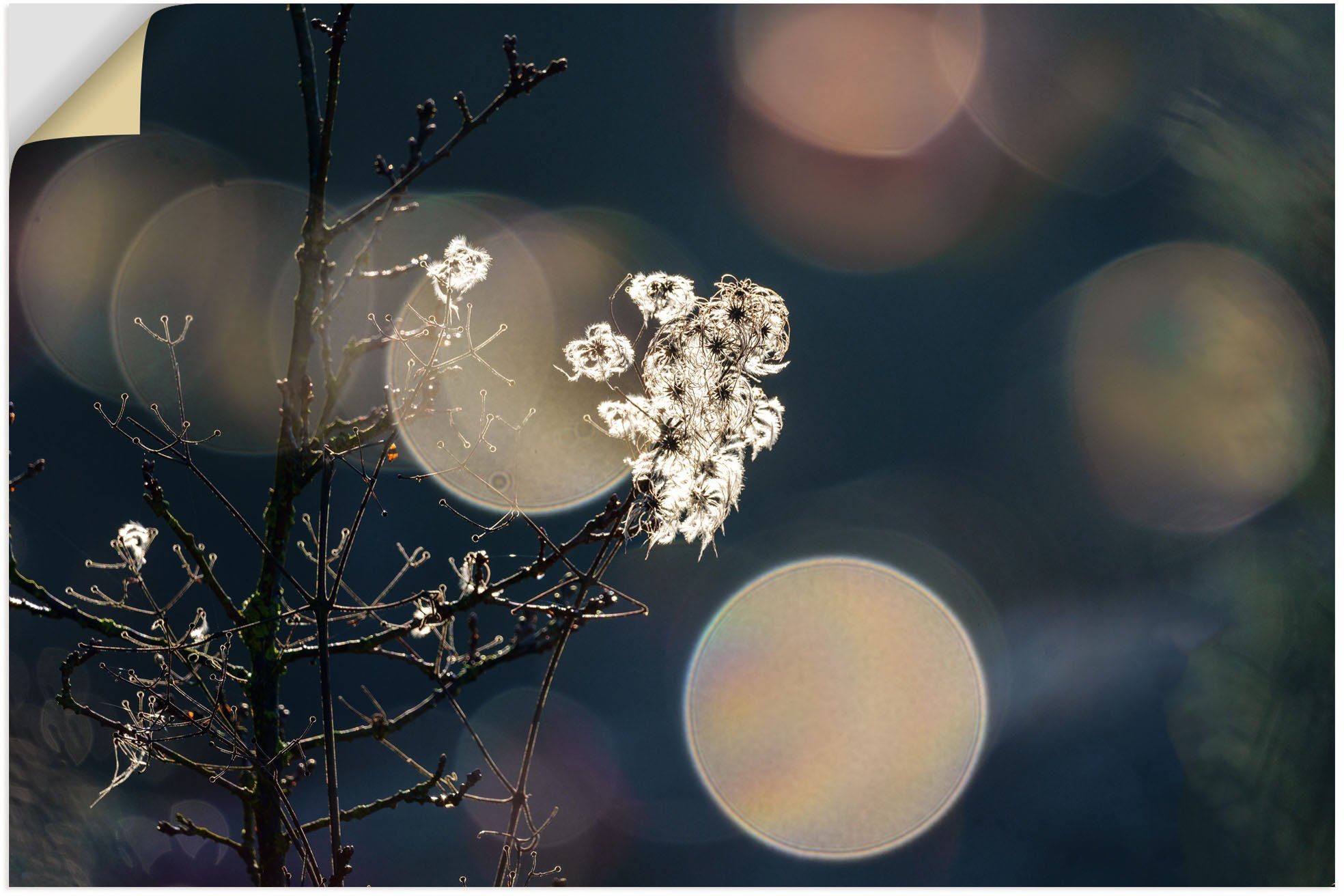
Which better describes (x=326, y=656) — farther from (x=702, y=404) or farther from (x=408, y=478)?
(x=702, y=404)

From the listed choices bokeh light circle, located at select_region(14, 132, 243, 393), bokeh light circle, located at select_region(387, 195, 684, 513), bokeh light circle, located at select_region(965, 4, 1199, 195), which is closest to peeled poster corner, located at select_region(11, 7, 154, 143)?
bokeh light circle, located at select_region(14, 132, 243, 393)

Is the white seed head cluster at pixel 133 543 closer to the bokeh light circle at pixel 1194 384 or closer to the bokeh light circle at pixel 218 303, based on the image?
the bokeh light circle at pixel 218 303

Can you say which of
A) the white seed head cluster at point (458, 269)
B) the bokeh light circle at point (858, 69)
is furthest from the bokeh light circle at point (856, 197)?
the white seed head cluster at point (458, 269)

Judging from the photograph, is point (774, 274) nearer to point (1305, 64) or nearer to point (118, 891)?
point (1305, 64)

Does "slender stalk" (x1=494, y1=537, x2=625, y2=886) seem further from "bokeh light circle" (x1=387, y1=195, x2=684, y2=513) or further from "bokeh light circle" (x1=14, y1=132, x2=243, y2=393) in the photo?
"bokeh light circle" (x1=14, y1=132, x2=243, y2=393)

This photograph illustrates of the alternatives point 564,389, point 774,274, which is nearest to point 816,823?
point 564,389
